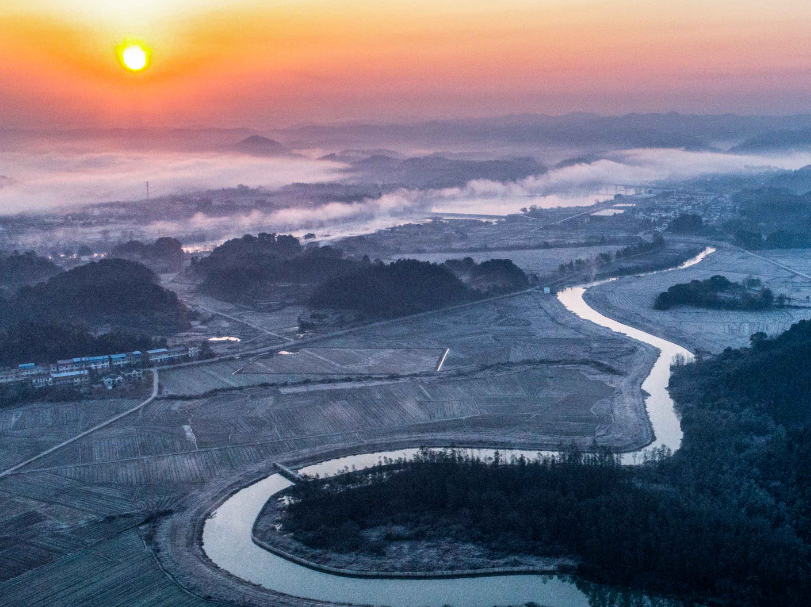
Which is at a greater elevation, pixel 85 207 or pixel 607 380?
pixel 85 207

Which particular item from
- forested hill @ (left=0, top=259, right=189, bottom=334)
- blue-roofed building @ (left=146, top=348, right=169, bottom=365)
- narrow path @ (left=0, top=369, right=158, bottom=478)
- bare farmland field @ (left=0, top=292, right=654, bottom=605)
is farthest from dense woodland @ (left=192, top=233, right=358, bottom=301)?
narrow path @ (left=0, top=369, right=158, bottom=478)

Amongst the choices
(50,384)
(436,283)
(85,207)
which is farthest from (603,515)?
(85,207)

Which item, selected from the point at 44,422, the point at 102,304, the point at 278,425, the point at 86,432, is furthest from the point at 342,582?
the point at 102,304

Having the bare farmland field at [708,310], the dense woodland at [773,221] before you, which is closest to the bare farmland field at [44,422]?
the bare farmland field at [708,310]

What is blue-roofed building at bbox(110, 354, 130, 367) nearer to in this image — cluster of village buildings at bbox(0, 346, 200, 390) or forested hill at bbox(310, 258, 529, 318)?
cluster of village buildings at bbox(0, 346, 200, 390)

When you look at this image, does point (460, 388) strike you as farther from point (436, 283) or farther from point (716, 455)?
point (436, 283)

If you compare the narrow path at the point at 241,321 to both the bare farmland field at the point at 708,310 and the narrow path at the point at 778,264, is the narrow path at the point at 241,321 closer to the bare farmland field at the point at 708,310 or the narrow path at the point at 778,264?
the bare farmland field at the point at 708,310
